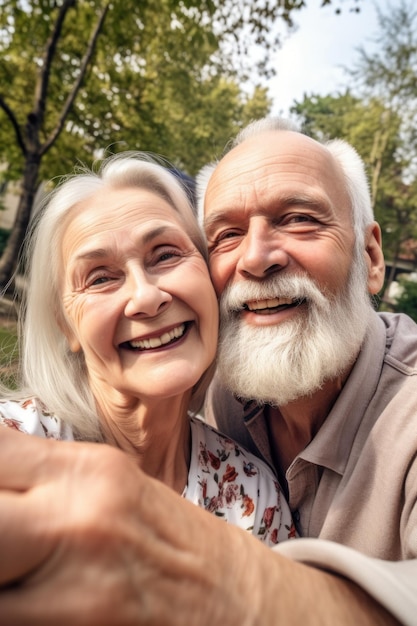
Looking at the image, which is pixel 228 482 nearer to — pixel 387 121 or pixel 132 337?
pixel 132 337

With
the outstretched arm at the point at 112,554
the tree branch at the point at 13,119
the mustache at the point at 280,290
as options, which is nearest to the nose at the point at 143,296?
the mustache at the point at 280,290

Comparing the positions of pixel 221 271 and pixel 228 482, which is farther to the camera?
pixel 221 271

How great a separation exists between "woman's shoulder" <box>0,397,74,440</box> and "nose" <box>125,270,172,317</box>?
0.52 meters

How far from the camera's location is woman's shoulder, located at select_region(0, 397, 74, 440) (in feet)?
5.18

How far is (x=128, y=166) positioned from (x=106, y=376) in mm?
944

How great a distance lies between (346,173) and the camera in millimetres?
2320

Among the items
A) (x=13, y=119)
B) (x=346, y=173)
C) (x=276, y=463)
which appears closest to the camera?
(x=276, y=463)

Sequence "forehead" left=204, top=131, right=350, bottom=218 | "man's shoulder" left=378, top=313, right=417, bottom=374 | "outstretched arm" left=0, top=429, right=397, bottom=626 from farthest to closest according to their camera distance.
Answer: "forehead" left=204, top=131, right=350, bottom=218, "man's shoulder" left=378, top=313, right=417, bottom=374, "outstretched arm" left=0, top=429, right=397, bottom=626

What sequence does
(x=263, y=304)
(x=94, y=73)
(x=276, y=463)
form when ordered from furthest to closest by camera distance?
(x=94, y=73) → (x=276, y=463) → (x=263, y=304)

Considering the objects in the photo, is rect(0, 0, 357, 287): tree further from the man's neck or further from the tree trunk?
the man's neck

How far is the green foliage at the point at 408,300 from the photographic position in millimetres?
18922

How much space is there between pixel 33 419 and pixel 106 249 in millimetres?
680

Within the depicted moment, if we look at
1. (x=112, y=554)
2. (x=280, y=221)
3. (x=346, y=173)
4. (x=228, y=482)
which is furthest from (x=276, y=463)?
(x=112, y=554)

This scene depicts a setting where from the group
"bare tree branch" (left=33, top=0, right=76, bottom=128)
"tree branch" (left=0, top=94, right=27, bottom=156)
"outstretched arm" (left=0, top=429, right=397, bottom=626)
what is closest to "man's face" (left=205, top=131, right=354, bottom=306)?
"outstretched arm" (left=0, top=429, right=397, bottom=626)
